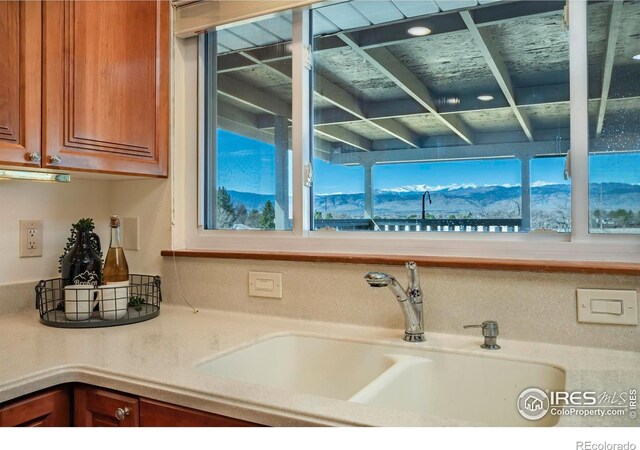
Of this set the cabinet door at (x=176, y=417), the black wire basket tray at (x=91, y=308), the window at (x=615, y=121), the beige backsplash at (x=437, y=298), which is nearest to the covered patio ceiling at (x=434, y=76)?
the window at (x=615, y=121)

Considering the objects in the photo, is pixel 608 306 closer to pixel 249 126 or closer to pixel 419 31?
pixel 419 31

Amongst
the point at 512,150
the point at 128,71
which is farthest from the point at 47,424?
the point at 512,150

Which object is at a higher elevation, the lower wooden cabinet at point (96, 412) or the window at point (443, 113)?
the window at point (443, 113)

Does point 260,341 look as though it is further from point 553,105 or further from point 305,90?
point 553,105

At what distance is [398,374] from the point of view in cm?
112

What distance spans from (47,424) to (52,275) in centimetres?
84

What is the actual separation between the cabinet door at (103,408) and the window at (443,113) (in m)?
0.87

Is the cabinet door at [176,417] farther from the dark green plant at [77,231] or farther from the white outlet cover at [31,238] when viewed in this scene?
the white outlet cover at [31,238]

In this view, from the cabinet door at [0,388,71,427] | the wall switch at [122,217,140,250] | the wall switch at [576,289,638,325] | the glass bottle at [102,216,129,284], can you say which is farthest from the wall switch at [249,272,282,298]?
the wall switch at [576,289,638,325]

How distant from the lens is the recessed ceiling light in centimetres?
158

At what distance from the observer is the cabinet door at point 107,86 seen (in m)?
1.39

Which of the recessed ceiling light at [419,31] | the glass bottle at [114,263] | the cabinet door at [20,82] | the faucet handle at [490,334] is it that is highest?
the recessed ceiling light at [419,31]

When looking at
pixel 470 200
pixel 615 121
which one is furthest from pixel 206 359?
pixel 615 121
